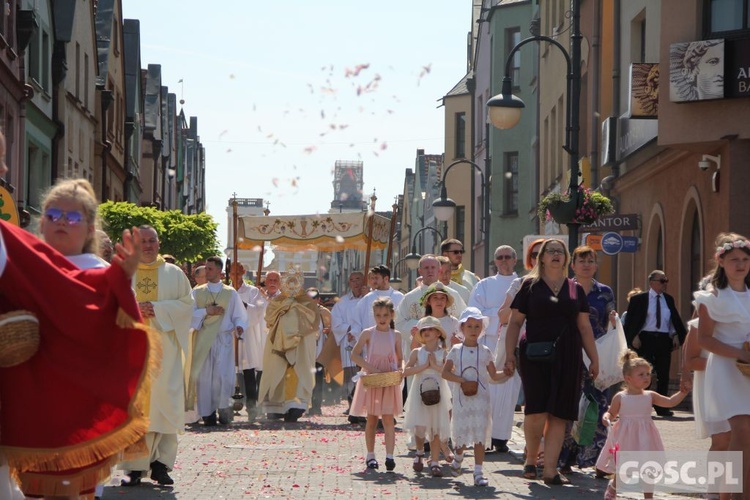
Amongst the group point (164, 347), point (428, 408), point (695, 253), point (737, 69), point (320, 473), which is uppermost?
point (737, 69)

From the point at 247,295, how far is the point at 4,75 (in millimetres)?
10640

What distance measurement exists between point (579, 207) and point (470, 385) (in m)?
8.26

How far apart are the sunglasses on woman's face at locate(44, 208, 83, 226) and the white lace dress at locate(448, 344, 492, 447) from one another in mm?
5679

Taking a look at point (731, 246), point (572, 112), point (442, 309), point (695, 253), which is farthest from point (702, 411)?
point (695, 253)

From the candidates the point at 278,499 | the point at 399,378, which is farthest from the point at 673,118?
the point at 278,499

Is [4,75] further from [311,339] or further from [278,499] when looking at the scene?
[278,499]

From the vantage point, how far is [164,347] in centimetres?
1109

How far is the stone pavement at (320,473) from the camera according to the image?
1011 centimetres

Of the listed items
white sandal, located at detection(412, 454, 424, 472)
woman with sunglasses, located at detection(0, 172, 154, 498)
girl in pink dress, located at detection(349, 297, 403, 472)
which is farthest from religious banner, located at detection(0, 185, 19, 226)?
woman with sunglasses, located at detection(0, 172, 154, 498)

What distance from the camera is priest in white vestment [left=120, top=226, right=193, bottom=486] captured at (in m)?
10.8

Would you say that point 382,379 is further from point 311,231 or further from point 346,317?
point 311,231

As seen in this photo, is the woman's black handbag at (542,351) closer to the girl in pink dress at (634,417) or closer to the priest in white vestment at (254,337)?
the girl in pink dress at (634,417)

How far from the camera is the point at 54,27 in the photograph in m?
36.5

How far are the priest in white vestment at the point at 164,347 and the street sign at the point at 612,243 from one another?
33.8 feet
